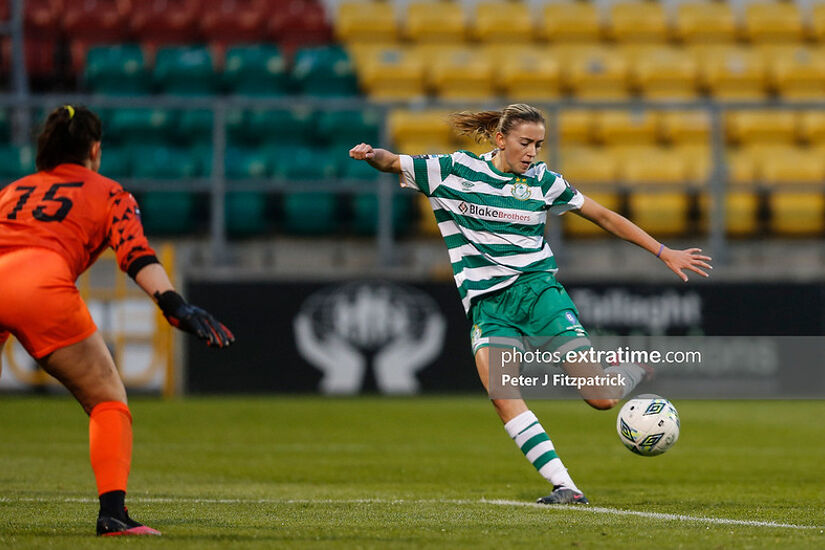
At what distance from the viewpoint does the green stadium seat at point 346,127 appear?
1664 centimetres

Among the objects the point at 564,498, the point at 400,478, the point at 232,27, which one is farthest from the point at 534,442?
the point at 232,27

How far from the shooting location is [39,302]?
5.02 meters

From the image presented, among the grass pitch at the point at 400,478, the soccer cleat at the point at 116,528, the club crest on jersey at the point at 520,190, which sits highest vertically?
the club crest on jersey at the point at 520,190

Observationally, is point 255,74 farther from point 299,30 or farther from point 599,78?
point 599,78

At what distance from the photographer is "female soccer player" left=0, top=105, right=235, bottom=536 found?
5027mm

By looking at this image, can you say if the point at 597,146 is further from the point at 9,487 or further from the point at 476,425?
the point at 9,487

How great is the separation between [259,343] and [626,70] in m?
6.70

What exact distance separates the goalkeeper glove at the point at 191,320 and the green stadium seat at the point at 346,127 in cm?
1173

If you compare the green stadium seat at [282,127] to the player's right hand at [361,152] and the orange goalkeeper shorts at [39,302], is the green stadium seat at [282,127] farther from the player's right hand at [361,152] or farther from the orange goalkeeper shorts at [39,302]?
the orange goalkeeper shorts at [39,302]

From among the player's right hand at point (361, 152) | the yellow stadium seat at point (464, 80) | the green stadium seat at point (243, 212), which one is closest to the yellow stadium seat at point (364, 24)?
the yellow stadium seat at point (464, 80)

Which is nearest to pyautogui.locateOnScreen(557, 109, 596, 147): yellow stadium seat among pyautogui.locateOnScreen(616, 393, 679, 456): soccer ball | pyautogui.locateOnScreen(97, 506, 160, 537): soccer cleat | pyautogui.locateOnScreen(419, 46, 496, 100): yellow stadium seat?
pyautogui.locateOnScreen(419, 46, 496, 100): yellow stadium seat

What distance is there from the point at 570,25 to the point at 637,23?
0.99 meters

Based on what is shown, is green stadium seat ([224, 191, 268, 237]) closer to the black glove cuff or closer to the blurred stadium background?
the blurred stadium background

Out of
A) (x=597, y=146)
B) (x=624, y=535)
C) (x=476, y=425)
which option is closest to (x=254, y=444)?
(x=476, y=425)
